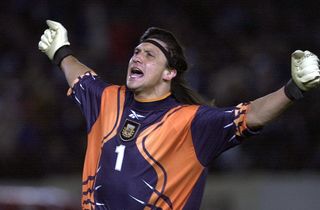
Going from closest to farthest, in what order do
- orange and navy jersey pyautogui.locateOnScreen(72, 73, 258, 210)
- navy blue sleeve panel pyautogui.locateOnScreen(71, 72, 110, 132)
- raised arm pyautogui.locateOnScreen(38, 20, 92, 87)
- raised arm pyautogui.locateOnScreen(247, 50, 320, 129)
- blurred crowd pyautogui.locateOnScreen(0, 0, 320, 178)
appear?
raised arm pyautogui.locateOnScreen(247, 50, 320, 129)
orange and navy jersey pyautogui.locateOnScreen(72, 73, 258, 210)
navy blue sleeve panel pyautogui.locateOnScreen(71, 72, 110, 132)
raised arm pyautogui.locateOnScreen(38, 20, 92, 87)
blurred crowd pyautogui.locateOnScreen(0, 0, 320, 178)

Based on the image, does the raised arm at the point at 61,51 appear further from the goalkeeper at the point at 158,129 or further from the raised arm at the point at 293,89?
the raised arm at the point at 293,89

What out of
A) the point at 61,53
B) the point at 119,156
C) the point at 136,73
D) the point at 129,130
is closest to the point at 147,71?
the point at 136,73

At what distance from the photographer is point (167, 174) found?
16.3ft

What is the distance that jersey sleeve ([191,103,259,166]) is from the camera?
476 cm

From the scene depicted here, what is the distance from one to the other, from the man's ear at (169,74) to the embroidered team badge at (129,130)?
34cm

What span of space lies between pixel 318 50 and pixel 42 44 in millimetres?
3914

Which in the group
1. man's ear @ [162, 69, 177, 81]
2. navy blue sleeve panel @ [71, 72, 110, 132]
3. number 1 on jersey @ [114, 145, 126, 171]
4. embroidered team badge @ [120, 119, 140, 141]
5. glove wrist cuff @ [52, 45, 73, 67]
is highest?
glove wrist cuff @ [52, 45, 73, 67]

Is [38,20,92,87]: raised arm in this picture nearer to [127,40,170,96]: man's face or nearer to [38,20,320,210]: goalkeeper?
[38,20,320,210]: goalkeeper

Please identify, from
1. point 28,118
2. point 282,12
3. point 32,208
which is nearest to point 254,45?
point 282,12

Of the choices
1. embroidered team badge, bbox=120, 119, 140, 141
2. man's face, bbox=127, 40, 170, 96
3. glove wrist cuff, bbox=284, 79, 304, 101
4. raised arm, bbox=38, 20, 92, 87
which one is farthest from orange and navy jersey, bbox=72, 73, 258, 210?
raised arm, bbox=38, 20, 92, 87

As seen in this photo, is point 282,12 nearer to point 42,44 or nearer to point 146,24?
point 146,24

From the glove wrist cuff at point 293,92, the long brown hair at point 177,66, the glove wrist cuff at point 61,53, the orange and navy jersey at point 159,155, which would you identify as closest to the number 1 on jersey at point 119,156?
the orange and navy jersey at point 159,155

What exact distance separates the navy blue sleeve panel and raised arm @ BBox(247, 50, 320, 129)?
1.05m

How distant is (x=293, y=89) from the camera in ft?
15.0
